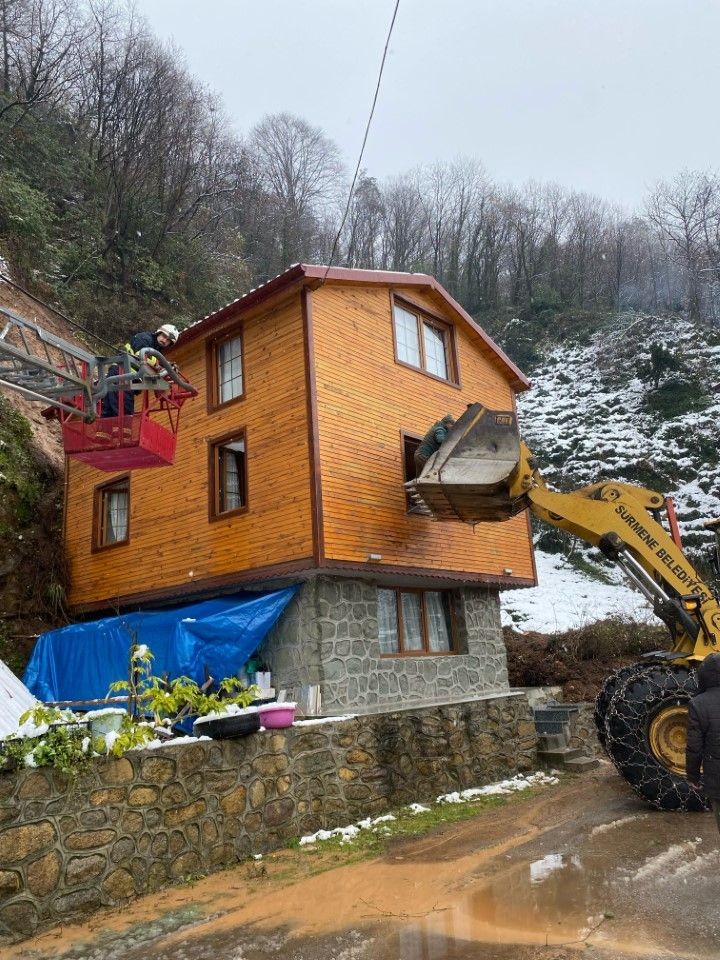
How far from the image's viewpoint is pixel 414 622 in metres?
12.1

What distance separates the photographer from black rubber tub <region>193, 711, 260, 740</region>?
6934 millimetres

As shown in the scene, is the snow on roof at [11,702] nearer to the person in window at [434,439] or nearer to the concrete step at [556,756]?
the person in window at [434,439]

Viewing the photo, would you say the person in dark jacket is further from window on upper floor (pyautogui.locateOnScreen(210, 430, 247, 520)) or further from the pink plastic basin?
window on upper floor (pyautogui.locateOnScreen(210, 430, 247, 520))

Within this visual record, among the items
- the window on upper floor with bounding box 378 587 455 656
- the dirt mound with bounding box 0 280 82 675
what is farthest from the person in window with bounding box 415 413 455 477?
the dirt mound with bounding box 0 280 82 675

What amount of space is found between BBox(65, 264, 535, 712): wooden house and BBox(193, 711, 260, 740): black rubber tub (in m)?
2.54

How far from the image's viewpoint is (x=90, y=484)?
13852mm

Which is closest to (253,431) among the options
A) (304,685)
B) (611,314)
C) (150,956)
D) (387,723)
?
(304,685)

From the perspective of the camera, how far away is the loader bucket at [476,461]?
9.29 m

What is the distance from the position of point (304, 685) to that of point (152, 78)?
26.2 m

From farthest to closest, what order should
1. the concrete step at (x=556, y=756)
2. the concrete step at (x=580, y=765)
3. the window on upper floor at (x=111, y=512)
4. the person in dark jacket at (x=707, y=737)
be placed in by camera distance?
the window on upper floor at (x=111, y=512)
the concrete step at (x=556, y=756)
the concrete step at (x=580, y=765)
the person in dark jacket at (x=707, y=737)

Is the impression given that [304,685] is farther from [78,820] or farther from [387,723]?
[78,820]

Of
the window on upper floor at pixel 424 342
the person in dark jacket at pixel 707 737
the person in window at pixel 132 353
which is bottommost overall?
the person in dark jacket at pixel 707 737

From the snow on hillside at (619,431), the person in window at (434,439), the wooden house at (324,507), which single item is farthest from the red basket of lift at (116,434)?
the snow on hillside at (619,431)

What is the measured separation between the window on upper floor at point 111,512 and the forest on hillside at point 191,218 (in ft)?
23.4
